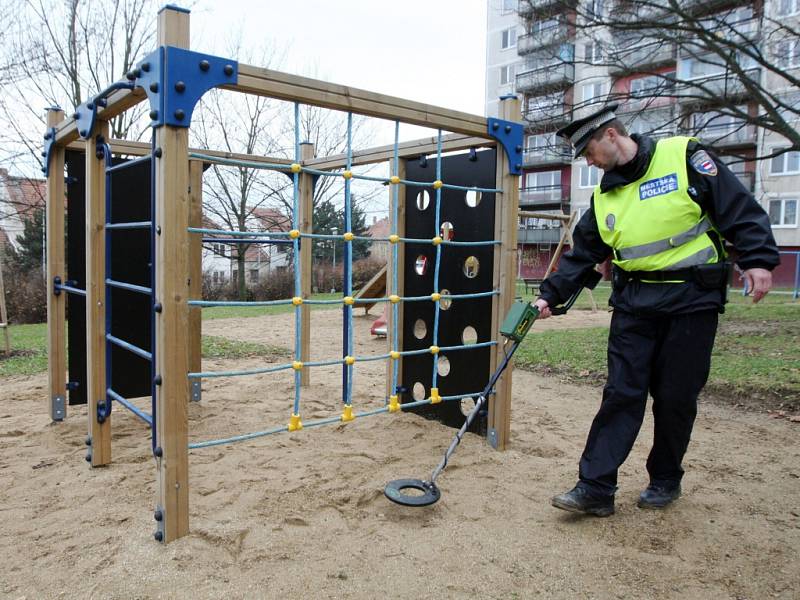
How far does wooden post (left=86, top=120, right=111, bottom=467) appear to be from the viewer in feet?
8.77

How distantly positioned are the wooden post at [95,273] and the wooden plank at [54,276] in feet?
3.05

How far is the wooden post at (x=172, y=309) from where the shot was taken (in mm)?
2086

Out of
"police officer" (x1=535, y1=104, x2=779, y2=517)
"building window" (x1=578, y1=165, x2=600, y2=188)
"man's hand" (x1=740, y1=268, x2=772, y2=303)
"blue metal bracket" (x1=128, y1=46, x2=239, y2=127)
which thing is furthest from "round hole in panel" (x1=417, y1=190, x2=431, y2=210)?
"building window" (x1=578, y1=165, x2=600, y2=188)

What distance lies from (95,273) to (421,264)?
Answer: 1796mm

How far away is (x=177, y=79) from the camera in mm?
2074

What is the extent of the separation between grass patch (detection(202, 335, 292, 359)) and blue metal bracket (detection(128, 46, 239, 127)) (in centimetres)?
409

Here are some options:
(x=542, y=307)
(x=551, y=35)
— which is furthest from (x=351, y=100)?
(x=551, y=35)

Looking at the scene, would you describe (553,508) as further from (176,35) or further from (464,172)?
(176,35)

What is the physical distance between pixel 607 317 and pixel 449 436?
7221 mm

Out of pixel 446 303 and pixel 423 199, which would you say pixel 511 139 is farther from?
pixel 446 303

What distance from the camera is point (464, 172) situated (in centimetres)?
346

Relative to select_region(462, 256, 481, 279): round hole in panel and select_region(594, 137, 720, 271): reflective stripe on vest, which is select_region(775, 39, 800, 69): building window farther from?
select_region(594, 137, 720, 271): reflective stripe on vest

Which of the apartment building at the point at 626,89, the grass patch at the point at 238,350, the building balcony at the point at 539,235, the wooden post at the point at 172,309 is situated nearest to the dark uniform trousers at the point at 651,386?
the wooden post at the point at 172,309

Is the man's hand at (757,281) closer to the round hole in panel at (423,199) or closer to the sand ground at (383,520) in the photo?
the sand ground at (383,520)
